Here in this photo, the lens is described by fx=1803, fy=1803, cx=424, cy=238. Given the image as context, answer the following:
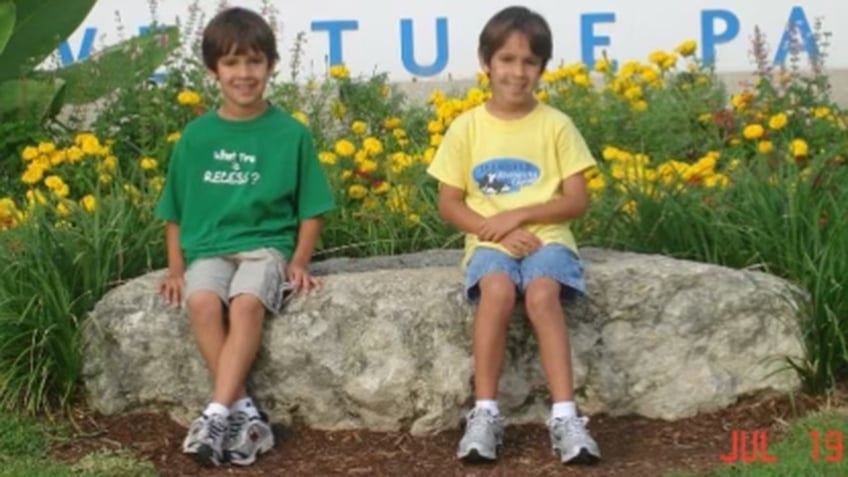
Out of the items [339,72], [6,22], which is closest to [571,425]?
[6,22]

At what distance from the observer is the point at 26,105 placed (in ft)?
25.2

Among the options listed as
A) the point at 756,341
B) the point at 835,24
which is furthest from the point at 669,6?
the point at 756,341

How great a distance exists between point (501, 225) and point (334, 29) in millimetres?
A: 3995

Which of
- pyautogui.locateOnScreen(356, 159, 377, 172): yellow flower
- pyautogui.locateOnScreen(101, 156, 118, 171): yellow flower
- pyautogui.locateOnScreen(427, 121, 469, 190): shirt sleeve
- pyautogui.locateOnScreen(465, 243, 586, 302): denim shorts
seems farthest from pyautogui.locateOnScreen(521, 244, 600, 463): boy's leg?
pyautogui.locateOnScreen(101, 156, 118, 171): yellow flower

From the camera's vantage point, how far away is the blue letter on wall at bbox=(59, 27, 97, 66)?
9188 millimetres

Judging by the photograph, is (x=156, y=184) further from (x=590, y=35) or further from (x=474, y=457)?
(x=590, y=35)

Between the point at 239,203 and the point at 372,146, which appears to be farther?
the point at 372,146

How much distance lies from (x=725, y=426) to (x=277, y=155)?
5.37 feet

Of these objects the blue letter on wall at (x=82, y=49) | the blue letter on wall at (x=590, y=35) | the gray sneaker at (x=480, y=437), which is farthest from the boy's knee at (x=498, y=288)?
the blue letter on wall at (x=82, y=49)

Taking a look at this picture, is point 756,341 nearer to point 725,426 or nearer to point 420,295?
point 725,426

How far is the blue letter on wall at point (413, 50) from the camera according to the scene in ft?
30.0

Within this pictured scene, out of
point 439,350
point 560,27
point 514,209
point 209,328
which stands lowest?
point 439,350

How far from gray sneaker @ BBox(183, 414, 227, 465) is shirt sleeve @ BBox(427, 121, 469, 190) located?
1019 millimetres

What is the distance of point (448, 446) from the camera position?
18.0 feet
